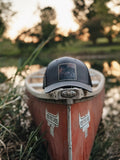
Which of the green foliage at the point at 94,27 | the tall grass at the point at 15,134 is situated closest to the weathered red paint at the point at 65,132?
the tall grass at the point at 15,134

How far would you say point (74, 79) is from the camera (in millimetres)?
3221

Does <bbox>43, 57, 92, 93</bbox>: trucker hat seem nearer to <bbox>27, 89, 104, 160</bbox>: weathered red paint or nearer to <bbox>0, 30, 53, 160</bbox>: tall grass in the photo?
<bbox>27, 89, 104, 160</bbox>: weathered red paint

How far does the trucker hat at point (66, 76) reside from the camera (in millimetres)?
3166

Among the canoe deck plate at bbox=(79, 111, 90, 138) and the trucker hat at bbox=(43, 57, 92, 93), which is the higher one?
the trucker hat at bbox=(43, 57, 92, 93)

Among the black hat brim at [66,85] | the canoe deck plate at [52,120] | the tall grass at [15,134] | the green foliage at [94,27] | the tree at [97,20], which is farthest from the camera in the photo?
the green foliage at [94,27]

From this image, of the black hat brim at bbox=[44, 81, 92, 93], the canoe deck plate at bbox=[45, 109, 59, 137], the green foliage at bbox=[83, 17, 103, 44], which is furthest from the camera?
the green foliage at bbox=[83, 17, 103, 44]

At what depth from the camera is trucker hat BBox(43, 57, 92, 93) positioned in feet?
10.4

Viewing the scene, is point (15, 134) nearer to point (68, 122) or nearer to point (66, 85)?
point (68, 122)

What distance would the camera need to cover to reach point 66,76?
3.25 metres

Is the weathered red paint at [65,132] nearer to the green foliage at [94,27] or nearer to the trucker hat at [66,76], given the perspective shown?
the trucker hat at [66,76]

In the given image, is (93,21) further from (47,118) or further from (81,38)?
(47,118)

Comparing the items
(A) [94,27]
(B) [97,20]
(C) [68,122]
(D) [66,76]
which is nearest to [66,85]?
(D) [66,76]

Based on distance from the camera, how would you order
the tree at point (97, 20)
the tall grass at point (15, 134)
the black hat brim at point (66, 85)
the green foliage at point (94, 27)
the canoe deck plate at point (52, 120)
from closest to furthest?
the tall grass at point (15, 134), the black hat brim at point (66, 85), the canoe deck plate at point (52, 120), the tree at point (97, 20), the green foliage at point (94, 27)

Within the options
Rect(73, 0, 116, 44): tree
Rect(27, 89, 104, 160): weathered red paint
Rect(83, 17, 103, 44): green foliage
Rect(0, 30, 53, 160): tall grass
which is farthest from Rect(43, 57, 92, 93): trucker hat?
Rect(83, 17, 103, 44): green foliage
